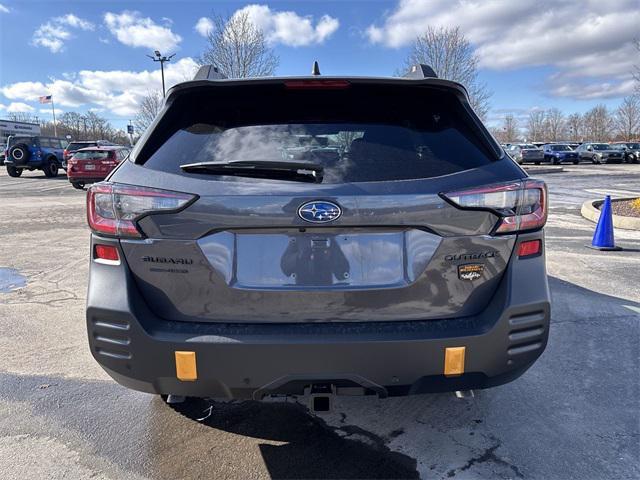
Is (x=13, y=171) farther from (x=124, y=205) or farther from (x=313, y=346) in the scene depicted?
(x=313, y=346)

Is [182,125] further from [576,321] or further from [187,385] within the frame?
[576,321]

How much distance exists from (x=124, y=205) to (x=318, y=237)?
0.86 m

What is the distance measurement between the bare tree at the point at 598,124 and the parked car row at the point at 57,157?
9662 cm

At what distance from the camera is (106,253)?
2.13m

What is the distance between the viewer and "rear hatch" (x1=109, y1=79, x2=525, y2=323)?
6.55 ft

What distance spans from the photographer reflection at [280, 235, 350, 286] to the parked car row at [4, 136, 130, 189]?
19.0 meters

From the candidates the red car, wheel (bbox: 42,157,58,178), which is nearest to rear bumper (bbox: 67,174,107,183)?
the red car

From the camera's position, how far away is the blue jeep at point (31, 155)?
25.2 m

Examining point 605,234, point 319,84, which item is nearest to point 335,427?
point 319,84

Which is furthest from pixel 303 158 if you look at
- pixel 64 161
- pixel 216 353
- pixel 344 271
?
pixel 64 161

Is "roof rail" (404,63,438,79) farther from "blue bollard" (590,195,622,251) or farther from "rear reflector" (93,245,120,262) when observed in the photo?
"blue bollard" (590,195,622,251)

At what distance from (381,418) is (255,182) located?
173 cm

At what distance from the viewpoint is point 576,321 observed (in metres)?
4.45

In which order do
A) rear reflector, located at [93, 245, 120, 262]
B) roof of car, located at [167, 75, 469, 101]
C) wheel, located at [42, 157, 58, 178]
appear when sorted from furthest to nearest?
wheel, located at [42, 157, 58, 178], roof of car, located at [167, 75, 469, 101], rear reflector, located at [93, 245, 120, 262]
